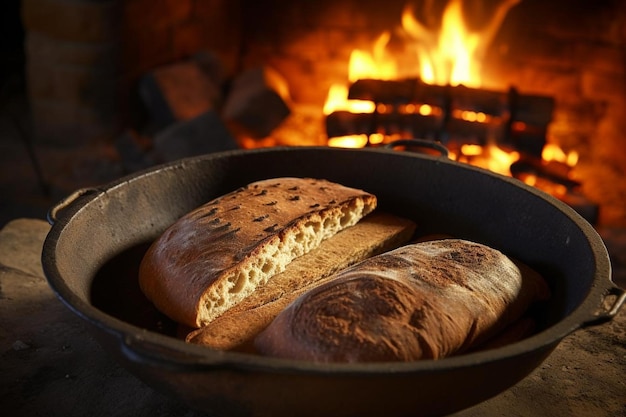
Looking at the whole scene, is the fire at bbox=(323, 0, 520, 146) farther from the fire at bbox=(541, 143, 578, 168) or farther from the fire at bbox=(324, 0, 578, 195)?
the fire at bbox=(541, 143, 578, 168)

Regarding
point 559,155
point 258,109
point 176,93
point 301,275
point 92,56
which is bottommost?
point 559,155

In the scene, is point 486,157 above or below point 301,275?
below

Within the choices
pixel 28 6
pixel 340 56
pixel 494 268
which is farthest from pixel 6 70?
pixel 494 268

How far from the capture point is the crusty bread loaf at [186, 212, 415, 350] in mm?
1345

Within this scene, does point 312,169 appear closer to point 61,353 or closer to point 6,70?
point 61,353

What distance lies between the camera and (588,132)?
12.9 feet

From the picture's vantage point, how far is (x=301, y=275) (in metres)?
1.59

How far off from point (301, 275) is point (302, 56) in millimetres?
2849

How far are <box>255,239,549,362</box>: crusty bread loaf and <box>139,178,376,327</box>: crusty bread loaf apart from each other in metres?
0.21

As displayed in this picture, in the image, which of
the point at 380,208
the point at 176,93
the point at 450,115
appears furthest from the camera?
the point at 176,93

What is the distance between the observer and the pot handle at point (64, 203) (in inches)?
58.6

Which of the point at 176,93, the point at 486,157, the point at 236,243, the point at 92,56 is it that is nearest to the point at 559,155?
the point at 486,157

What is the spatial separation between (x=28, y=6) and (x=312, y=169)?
218cm

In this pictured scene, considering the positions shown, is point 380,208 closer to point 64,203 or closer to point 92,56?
point 64,203
